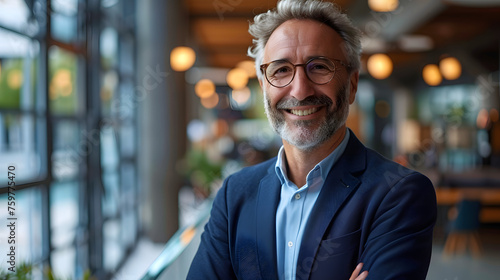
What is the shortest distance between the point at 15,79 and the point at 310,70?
2.48m

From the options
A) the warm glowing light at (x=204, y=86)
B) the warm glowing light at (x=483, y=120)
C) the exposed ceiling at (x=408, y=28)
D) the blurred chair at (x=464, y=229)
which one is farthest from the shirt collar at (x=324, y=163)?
the warm glowing light at (x=483, y=120)

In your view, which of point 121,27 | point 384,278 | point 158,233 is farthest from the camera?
point 158,233

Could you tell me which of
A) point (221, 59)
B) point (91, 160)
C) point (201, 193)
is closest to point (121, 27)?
point (91, 160)

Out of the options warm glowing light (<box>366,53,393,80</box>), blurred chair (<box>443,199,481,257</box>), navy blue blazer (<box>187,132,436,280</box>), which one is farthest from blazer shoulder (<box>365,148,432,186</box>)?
blurred chair (<box>443,199,481,257</box>)

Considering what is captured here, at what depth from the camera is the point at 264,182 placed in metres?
1.50

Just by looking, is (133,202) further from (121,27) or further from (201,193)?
(121,27)

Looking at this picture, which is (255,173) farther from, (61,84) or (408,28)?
(408,28)

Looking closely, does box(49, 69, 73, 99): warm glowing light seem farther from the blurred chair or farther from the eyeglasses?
the blurred chair

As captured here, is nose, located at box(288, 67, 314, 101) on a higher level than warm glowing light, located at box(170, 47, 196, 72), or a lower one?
lower

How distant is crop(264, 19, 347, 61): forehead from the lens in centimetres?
136

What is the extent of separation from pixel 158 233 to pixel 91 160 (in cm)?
260

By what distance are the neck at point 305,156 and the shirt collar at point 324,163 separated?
0.04 ft

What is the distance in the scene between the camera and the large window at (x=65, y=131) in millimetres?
3109

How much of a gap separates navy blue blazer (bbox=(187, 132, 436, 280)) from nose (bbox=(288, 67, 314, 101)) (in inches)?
9.1
